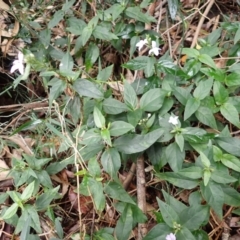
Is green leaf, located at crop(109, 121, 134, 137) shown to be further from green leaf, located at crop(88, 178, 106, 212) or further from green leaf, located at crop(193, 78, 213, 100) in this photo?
green leaf, located at crop(193, 78, 213, 100)

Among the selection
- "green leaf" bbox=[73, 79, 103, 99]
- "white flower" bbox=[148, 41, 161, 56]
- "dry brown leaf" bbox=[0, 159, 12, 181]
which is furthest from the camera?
"dry brown leaf" bbox=[0, 159, 12, 181]

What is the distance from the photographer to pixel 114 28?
69.9 inches

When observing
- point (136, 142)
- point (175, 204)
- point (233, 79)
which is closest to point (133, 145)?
point (136, 142)

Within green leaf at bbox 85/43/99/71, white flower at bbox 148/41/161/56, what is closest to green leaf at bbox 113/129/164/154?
white flower at bbox 148/41/161/56

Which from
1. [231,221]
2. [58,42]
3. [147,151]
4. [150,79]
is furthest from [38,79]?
[231,221]

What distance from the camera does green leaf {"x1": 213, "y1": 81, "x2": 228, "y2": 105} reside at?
145 cm

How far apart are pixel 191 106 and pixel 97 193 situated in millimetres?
431

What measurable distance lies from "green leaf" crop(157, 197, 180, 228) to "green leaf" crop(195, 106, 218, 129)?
0.34 metres

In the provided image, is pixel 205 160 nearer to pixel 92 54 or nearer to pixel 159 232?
pixel 159 232

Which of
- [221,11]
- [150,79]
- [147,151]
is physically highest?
[221,11]

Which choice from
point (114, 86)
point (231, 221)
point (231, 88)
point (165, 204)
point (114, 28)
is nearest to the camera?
point (165, 204)

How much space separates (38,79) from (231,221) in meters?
1.09

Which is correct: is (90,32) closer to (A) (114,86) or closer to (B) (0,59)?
(A) (114,86)

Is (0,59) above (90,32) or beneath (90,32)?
beneath
